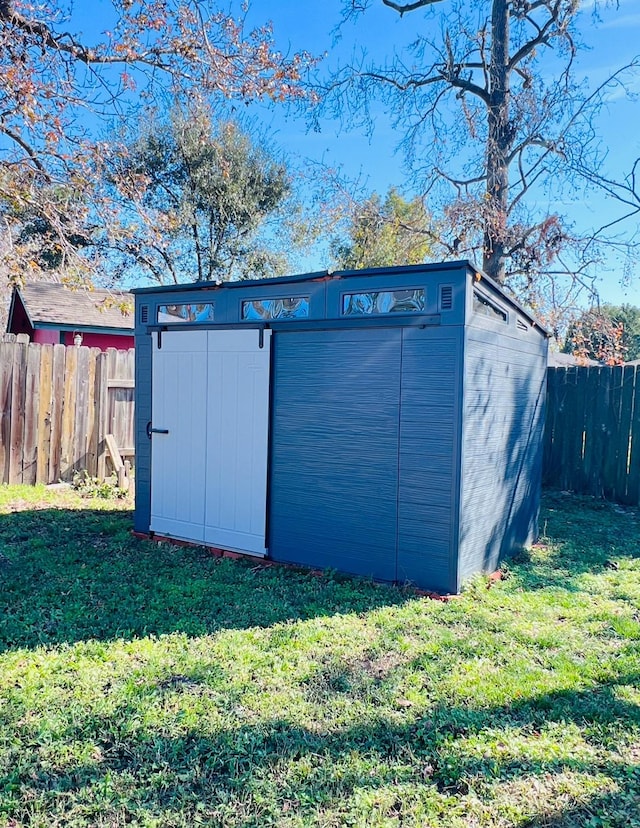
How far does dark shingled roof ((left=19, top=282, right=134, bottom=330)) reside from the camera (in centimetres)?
1366

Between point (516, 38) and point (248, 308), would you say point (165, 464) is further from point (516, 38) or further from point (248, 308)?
point (516, 38)

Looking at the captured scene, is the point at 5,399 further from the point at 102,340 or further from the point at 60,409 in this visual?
the point at 102,340

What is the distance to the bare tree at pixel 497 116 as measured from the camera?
30.9 ft

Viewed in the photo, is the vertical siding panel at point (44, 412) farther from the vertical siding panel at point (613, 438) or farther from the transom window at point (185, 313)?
the vertical siding panel at point (613, 438)

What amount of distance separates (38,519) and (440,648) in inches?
177

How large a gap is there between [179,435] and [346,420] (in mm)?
1727

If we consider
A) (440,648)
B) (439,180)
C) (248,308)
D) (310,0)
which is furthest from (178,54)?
(440,648)

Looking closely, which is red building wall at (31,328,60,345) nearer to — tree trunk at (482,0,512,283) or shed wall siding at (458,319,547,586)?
tree trunk at (482,0,512,283)

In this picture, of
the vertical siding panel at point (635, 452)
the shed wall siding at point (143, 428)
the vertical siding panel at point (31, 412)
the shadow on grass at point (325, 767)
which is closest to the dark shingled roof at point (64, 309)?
the vertical siding panel at point (31, 412)

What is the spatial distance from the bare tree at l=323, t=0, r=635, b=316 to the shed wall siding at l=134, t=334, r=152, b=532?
6039 mm

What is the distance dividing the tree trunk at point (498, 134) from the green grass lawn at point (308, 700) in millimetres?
6243

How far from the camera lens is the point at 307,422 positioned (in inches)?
189

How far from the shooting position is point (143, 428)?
226 inches

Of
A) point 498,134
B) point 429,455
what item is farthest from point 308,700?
point 498,134
